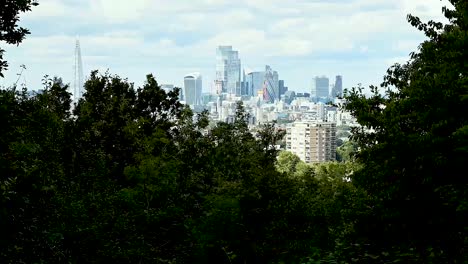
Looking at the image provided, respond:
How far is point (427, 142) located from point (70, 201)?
11115 millimetres

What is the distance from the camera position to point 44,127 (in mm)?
18109

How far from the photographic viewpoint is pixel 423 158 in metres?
10.1

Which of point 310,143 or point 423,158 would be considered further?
point 310,143

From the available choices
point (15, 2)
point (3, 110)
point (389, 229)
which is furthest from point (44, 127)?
point (389, 229)

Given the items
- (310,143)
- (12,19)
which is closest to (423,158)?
(12,19)

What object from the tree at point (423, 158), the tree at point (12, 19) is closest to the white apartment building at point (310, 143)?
the tree at point (423, 158)

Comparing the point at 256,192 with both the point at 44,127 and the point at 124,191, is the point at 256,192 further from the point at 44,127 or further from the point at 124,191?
the point at 44,127

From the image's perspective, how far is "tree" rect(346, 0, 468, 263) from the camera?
30.3 feet

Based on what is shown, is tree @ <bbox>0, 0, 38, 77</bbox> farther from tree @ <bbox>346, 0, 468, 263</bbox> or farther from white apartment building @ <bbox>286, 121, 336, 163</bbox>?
white apartment building @ <bbox>286, 121, 336, 163</bbox>

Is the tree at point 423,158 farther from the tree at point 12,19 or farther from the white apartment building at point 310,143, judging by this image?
the white apartment building at point 310,143

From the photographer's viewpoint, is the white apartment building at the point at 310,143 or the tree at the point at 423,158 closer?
the tree at the point at 423,158

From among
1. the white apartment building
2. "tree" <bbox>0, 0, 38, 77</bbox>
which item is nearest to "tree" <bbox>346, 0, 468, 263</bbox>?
"tree" <bbox>0, 0, 38, 77</bbox>

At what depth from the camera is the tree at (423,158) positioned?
9.25 m

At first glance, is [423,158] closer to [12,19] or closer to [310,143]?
[12,19]
